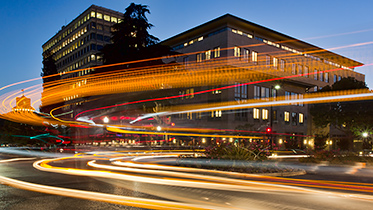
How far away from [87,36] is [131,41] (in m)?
61.3

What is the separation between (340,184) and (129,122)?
1184 inches

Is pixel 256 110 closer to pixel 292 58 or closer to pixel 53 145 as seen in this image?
pixel 292 58

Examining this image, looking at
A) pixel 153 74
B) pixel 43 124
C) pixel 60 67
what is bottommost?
pixel 43 124

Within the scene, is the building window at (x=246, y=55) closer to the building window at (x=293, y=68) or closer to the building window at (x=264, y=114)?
the building window at (x=264, y=114)

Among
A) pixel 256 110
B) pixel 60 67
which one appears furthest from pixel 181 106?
pixel 60 67

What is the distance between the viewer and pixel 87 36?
90.9 meters

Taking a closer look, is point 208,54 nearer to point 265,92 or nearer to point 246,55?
point 246,55

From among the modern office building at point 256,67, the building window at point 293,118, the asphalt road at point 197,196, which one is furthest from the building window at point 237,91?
the asphalt road at point 197,196

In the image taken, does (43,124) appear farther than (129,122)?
No

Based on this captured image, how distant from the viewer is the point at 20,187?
36.2 ft

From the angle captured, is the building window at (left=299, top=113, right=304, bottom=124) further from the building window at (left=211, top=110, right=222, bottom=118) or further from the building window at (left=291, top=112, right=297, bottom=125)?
the building window at (left=211, top=110, right=222, bottom=118)

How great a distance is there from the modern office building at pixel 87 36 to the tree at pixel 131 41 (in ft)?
162

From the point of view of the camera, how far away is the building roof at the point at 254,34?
4922cm

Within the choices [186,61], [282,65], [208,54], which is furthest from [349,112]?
[186,61]
